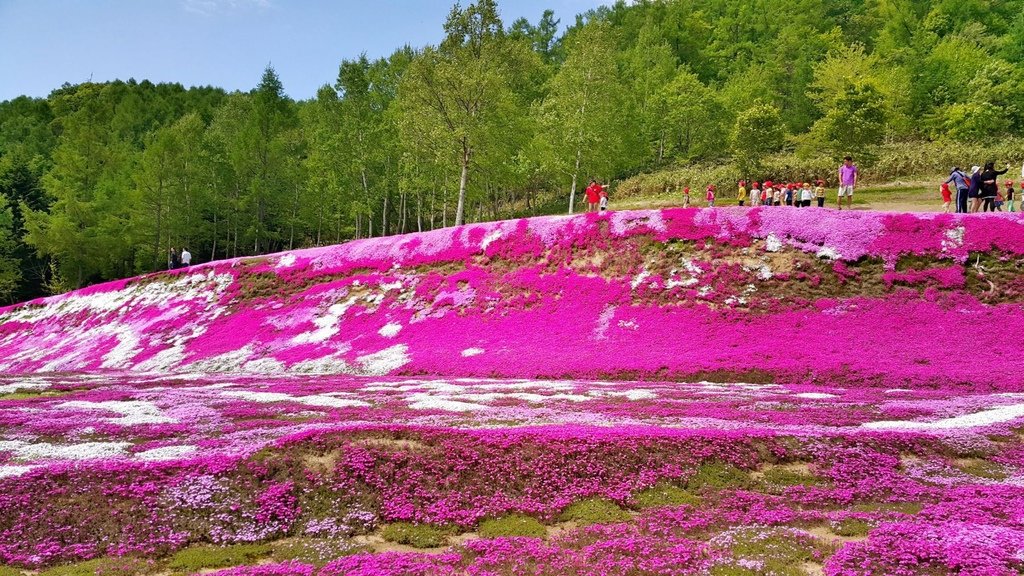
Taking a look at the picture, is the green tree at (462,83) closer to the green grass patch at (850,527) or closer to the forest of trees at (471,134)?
the forest of trees at (471,134)

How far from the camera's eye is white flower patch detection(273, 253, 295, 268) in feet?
116

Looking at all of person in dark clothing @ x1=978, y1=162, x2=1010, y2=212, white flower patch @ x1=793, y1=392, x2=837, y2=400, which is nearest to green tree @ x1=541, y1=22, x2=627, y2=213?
person in dark clothing @ x1=978, y1=162, x2=1010, y2=212

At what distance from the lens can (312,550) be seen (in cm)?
710

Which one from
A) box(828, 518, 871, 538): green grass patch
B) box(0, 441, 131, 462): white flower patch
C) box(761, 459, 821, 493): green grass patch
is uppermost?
box(0, 441, 131, 462): white flower patch

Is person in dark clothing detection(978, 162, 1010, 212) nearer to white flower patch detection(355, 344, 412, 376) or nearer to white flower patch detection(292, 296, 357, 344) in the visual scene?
white flower patch detection(355, 344, 412, 376)

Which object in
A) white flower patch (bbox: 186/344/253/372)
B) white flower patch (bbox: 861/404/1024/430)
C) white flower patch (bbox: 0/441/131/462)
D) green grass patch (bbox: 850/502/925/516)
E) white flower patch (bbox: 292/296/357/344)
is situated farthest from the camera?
white flower patch (bbox: 292/296/357/344)

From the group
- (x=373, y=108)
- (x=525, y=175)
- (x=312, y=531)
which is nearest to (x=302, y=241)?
(x=373, y=108)

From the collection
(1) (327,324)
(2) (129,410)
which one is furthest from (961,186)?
(2) (129,410)

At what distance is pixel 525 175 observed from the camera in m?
52.7

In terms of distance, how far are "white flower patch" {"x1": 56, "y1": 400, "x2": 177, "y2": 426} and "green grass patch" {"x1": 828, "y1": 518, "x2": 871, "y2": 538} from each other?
500 inches

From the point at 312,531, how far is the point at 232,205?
65.4 m

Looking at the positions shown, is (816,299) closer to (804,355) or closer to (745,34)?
(804,355)

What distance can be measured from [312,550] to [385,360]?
16962 mm

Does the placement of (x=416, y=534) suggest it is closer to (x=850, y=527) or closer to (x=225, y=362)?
(x=850, y=527)
